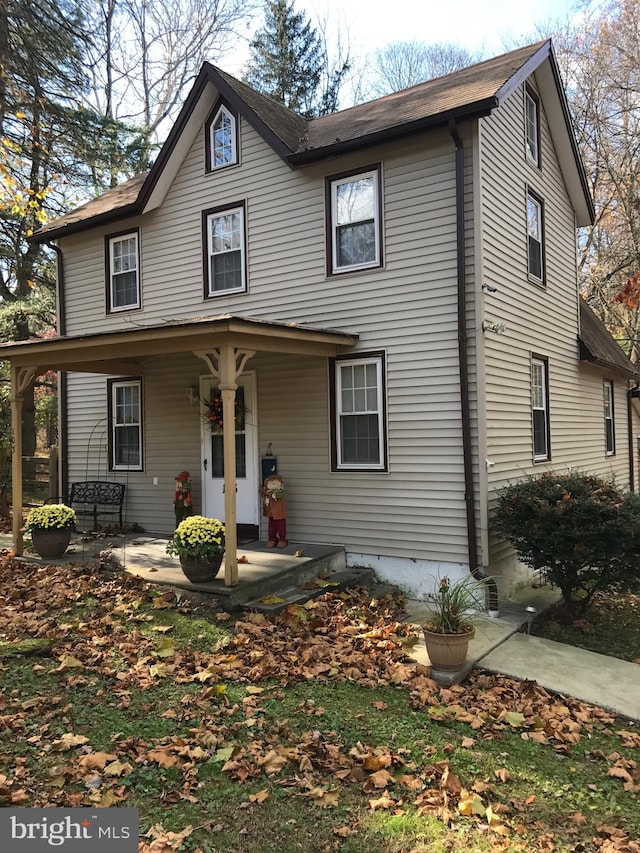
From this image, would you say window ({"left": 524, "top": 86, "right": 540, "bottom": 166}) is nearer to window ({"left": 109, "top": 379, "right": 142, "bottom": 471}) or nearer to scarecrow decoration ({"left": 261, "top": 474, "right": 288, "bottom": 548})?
scarecrow decoration ({"left": 261, "top": 474, "right": 288, "bottom": 548})

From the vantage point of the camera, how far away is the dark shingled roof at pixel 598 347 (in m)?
12.4

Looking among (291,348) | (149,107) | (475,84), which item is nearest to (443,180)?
(475,84)

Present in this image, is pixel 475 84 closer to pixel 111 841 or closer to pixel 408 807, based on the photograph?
pixel 408 807

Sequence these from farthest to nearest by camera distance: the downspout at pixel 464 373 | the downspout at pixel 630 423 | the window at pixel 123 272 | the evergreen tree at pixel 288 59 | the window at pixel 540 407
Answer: the evergreen tree at pixel 288 59 < the downspout at pixel 630 423 < the window at pixel 123 272 < the window at pixel 540 407 < the downspout at pixel 464 373

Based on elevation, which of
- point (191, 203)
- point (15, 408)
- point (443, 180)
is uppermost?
point (191, 203)

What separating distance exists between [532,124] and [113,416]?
9.19 meters

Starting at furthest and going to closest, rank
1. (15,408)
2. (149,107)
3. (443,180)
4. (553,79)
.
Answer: (149,107) < (553,79) < (15,408) < (443,180)

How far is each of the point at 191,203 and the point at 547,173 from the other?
6424 millimetres

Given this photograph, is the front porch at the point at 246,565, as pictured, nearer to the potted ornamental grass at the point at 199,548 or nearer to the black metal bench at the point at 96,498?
the potted ornamental grass at the point at 199,548

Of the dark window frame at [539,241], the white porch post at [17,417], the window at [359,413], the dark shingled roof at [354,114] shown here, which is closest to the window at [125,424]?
Result: the white porch post at [17,417]

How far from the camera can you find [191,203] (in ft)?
35.4

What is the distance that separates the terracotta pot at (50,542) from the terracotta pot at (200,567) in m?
2.69

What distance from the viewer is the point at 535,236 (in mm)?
10477

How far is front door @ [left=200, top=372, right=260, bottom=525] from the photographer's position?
9.89 m
